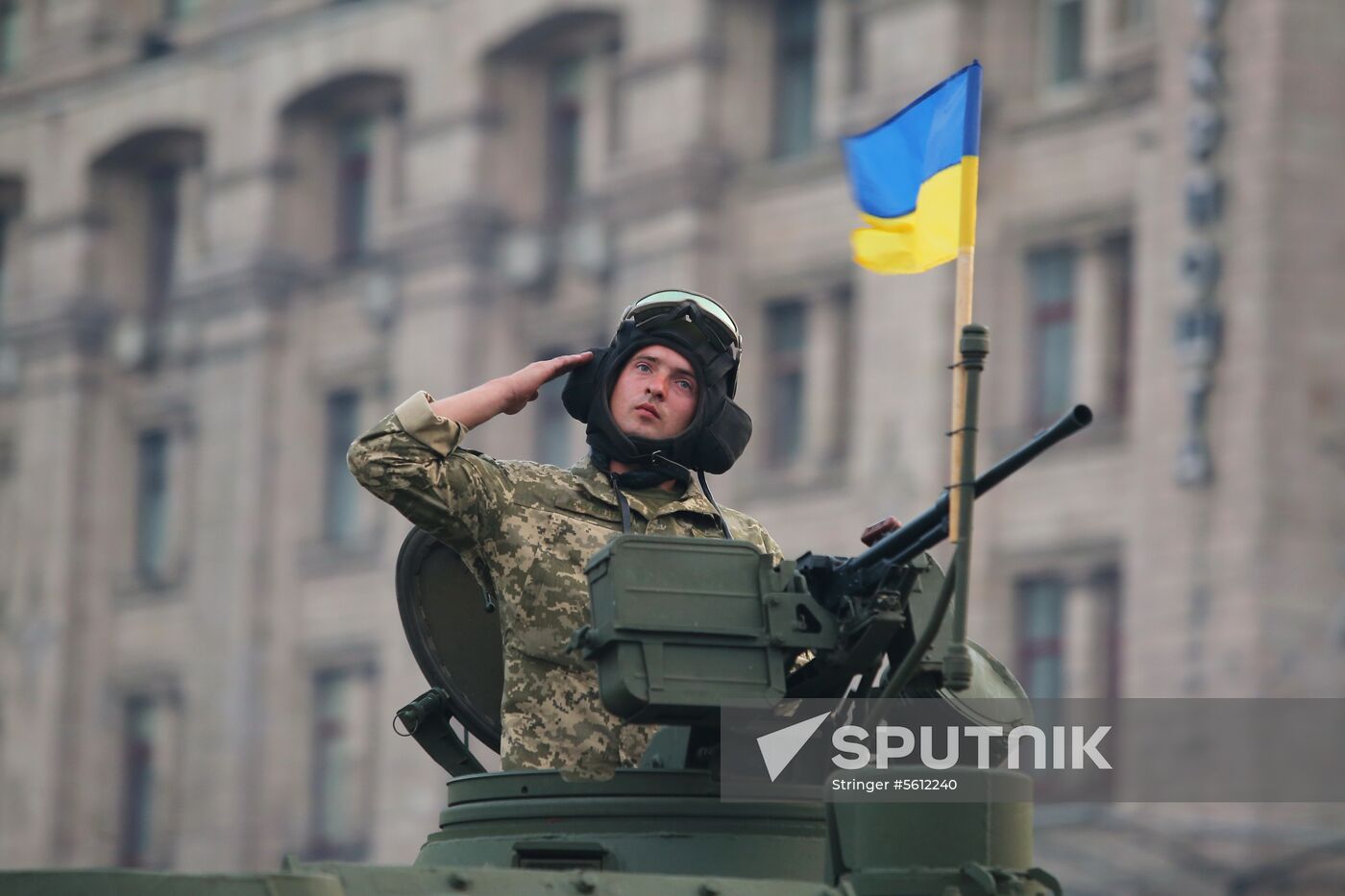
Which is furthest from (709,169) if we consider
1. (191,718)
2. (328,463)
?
(191,718)

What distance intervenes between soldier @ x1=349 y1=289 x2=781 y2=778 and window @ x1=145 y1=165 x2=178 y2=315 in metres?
42.1

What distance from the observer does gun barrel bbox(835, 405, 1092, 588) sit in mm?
7328

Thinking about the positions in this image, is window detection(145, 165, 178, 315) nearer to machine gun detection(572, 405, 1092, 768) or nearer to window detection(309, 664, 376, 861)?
window detection(309, 664, 376, 861)

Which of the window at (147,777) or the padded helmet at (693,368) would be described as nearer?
the padded helmet at (693,368)

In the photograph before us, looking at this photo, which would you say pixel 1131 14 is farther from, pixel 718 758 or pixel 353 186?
pixel 718 758

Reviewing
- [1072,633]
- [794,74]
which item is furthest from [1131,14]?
[1072,633]

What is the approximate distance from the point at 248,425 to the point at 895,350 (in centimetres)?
1316

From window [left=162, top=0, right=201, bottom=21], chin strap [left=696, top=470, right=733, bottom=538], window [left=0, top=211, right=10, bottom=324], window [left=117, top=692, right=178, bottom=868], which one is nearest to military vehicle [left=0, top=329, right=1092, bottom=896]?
chin strap [left=696, top=470, right=733, bottom=538]

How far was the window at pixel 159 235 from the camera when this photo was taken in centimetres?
5038

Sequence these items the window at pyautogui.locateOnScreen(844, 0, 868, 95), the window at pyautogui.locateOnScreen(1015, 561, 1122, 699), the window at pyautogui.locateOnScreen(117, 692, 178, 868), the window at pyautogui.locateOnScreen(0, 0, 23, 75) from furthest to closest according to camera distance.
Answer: the window at pyautogui.locateOnScreen(0, 0, 23, 75)
the window at pyautogui.locateOnScreen(117, 692, 178, 868)
the window at pyautogui.locateOnScreen(844, 0, 868, 95)
the window at pyautogui.locateOnScreen(1015, 561, 1122, 699)

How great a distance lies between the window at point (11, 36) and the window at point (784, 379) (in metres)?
18.1

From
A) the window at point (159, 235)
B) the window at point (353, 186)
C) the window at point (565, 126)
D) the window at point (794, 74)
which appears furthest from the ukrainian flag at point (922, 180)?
the window at point (159, 235)

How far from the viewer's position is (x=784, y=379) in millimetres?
40156

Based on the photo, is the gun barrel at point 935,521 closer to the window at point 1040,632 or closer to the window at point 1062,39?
the window at point 1040,632
